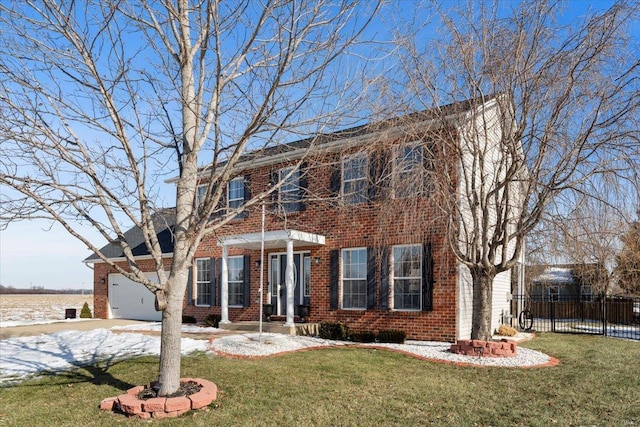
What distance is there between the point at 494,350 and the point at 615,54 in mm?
5950

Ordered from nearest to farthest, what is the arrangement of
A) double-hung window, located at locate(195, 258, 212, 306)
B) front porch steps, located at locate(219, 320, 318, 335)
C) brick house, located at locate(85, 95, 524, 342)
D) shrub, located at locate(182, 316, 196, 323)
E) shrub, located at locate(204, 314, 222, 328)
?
brick house, located at locate(85, 95, 524, 342), front porch steps, located at locate(219, 320, 318, 335), shrub, located at locate(204, 314, 222, 328), shrub, located at locate(182, 316, 196, 323), double-hung window, located at locate(195, 258, 212, 306)

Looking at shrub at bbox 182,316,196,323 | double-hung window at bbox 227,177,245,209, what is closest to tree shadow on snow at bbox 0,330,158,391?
shrub at bbox 182,316,196,323

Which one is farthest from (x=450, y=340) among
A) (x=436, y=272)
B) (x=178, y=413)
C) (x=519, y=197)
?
(x=178, y=413)

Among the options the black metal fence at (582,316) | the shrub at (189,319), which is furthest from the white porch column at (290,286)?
the black metal fence at (582,316)

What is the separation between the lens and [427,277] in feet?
40.9

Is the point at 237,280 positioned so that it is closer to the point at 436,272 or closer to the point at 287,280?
the point at 287,280

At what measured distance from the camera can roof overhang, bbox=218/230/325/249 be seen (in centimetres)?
1378

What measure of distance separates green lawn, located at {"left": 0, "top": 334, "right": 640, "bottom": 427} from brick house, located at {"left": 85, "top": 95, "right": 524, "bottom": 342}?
2949 millimetres

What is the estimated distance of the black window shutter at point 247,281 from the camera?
16.0 metres

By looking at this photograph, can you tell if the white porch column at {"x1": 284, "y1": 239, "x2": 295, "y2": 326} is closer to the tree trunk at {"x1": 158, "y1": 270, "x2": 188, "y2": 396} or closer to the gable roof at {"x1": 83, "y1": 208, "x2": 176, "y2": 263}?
the gable roof at {"x1": 83, "y1": 208, "x2": 176, "y2": 263}

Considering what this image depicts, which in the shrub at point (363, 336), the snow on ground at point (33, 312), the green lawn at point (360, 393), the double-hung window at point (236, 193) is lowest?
the snow on ground at point (33, 312)

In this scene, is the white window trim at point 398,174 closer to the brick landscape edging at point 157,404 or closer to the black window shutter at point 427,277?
the black window shutter at point 427,277

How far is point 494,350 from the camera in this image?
9883 mm

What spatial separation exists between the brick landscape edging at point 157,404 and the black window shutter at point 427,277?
23.8 feet
